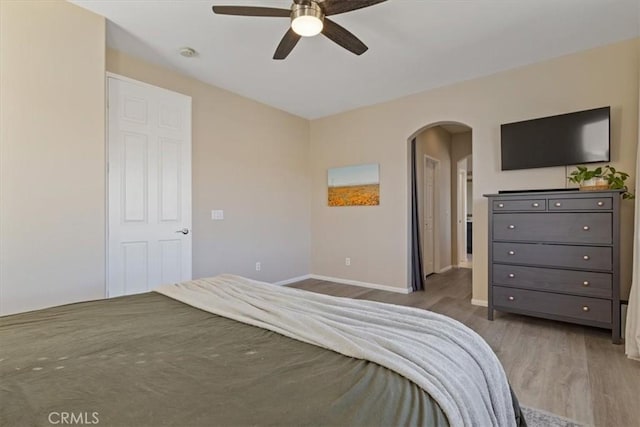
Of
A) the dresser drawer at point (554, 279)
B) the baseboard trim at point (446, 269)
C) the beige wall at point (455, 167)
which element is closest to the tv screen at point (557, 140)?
the dresser drawer at point (554, 279)

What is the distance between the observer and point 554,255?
2.88 meters

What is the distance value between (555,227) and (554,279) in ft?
1.58

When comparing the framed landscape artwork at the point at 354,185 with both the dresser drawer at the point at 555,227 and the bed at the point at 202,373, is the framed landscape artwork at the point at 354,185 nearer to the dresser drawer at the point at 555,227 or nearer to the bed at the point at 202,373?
the dresser drawer at the point at 555,227

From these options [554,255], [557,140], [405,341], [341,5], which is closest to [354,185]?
[557,140]

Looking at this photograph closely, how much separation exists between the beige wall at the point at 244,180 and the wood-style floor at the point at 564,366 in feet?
7.60

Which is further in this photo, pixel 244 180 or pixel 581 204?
pixel 244 180

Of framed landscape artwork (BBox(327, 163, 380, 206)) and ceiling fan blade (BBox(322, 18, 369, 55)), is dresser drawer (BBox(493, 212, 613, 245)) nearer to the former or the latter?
framed landscape artwork (BBox(327, 163, 380, 206))

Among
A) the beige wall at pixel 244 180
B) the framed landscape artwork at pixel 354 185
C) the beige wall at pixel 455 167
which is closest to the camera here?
the beige wall at pixel 244 180

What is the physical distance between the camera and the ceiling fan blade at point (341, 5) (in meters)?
1.99

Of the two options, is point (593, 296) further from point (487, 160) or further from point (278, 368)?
point (278, 368)

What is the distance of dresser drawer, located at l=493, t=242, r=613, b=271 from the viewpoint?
266 centimetres

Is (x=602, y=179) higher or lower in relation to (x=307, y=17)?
lower

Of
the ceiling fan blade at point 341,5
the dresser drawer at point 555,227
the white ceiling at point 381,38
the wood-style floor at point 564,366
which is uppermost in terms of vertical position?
the white ceiling at point 381,38

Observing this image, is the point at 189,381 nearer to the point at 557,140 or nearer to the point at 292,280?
the point at 557,140
